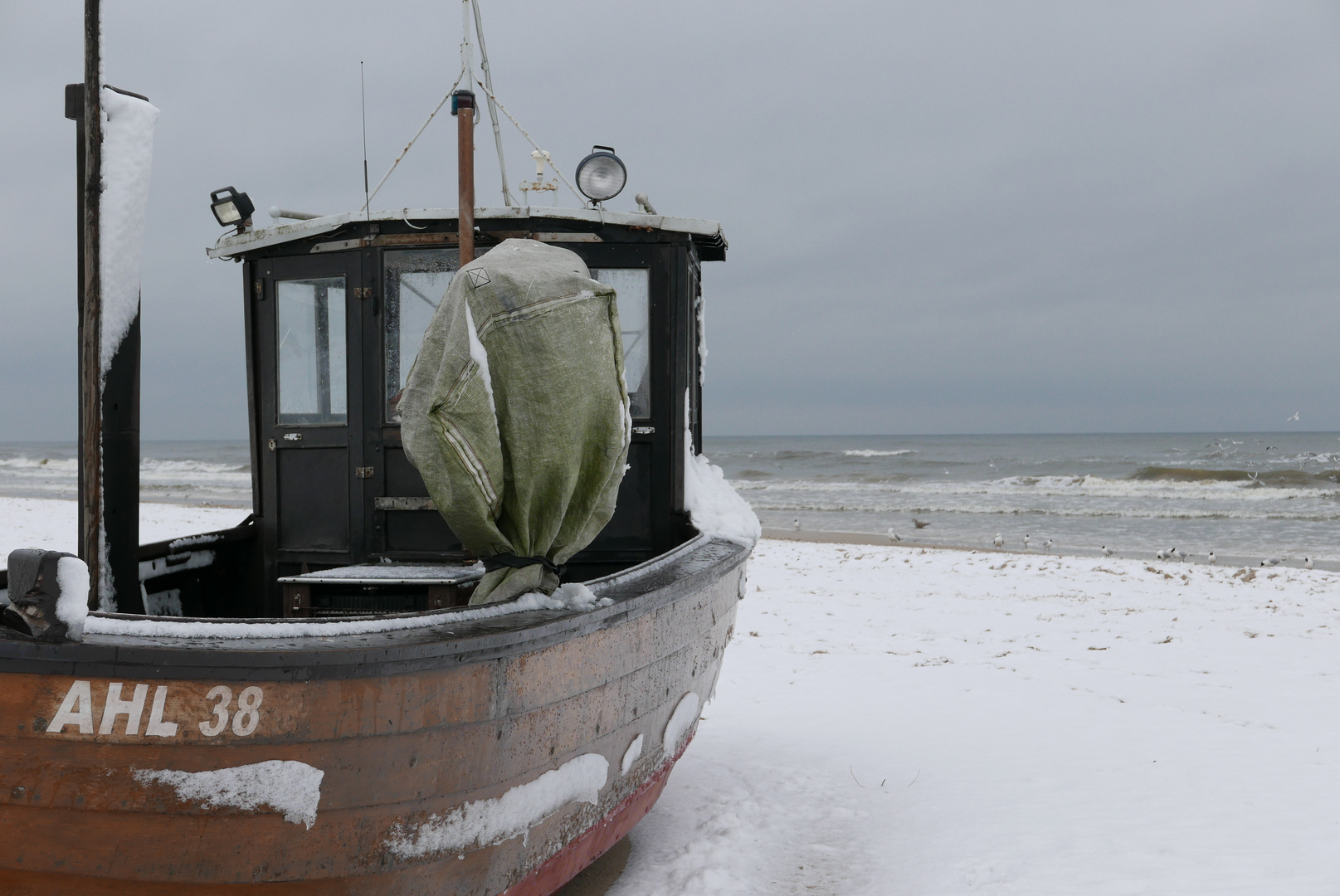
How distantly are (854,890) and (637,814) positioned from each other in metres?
0.85

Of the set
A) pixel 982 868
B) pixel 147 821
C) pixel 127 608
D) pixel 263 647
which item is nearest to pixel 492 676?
pixel 263 647

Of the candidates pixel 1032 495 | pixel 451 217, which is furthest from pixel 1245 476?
Result: pixel 451 217

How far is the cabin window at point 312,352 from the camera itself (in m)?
4.19

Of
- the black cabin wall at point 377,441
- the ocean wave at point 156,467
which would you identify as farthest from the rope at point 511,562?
the ocean wave at point 156,467

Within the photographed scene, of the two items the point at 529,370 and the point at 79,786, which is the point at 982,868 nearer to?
the point at 529,370

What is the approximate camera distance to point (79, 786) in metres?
2.06

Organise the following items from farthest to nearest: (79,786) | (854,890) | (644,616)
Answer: (854,890) < (644,616) < (79,786)

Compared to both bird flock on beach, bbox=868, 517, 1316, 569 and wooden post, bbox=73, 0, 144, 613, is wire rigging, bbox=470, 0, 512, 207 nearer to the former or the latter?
wooden post, bbox=73, 0, 144, 613

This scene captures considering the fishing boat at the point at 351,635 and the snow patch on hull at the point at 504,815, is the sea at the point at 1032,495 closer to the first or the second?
the fishing boat at the point at 351,635

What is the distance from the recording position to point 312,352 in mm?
4258

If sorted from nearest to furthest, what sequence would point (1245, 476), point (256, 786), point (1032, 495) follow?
point (256, 786) < point (1032, 495) < point (1245, 476)

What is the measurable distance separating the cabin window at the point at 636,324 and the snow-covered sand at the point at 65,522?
389 inches

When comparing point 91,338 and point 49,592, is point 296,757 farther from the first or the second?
point 91,338

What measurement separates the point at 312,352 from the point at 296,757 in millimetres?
2476
